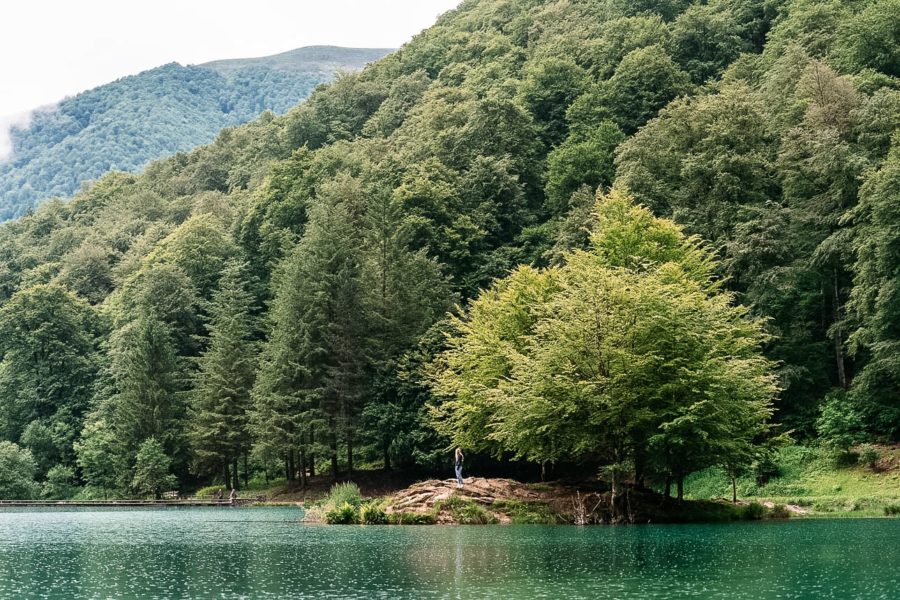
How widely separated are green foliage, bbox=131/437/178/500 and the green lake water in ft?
120

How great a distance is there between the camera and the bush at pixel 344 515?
4391 cm

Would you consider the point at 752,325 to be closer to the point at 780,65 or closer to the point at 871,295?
the point at 871,295

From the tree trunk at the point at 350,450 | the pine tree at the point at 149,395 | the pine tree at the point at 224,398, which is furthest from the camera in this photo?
the pine tree at the point at 149,395

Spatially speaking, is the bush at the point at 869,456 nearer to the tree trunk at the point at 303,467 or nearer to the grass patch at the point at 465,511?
the grass patch at the point at 465,511

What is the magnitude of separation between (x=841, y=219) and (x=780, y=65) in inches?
1174

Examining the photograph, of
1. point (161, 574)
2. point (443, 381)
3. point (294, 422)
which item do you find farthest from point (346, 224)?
point (161, 574)

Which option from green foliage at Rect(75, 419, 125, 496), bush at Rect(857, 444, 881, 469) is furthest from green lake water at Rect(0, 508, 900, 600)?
green foliage at Rect(75, 419, 125, 496)

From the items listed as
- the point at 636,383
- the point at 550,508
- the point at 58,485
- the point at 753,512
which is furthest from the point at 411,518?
the point at 58,485

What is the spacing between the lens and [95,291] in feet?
405

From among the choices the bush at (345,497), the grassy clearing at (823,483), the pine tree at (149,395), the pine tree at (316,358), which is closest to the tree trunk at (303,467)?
the pine tree at (316,358)

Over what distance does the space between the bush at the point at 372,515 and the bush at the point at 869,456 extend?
25241 mm

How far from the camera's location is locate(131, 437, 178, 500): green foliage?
7538 centimetres

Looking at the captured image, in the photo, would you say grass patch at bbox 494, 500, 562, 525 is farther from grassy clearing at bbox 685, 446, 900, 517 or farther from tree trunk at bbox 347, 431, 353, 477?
tree trunk at bbox 347, 431, 353, 477

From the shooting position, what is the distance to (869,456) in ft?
161
